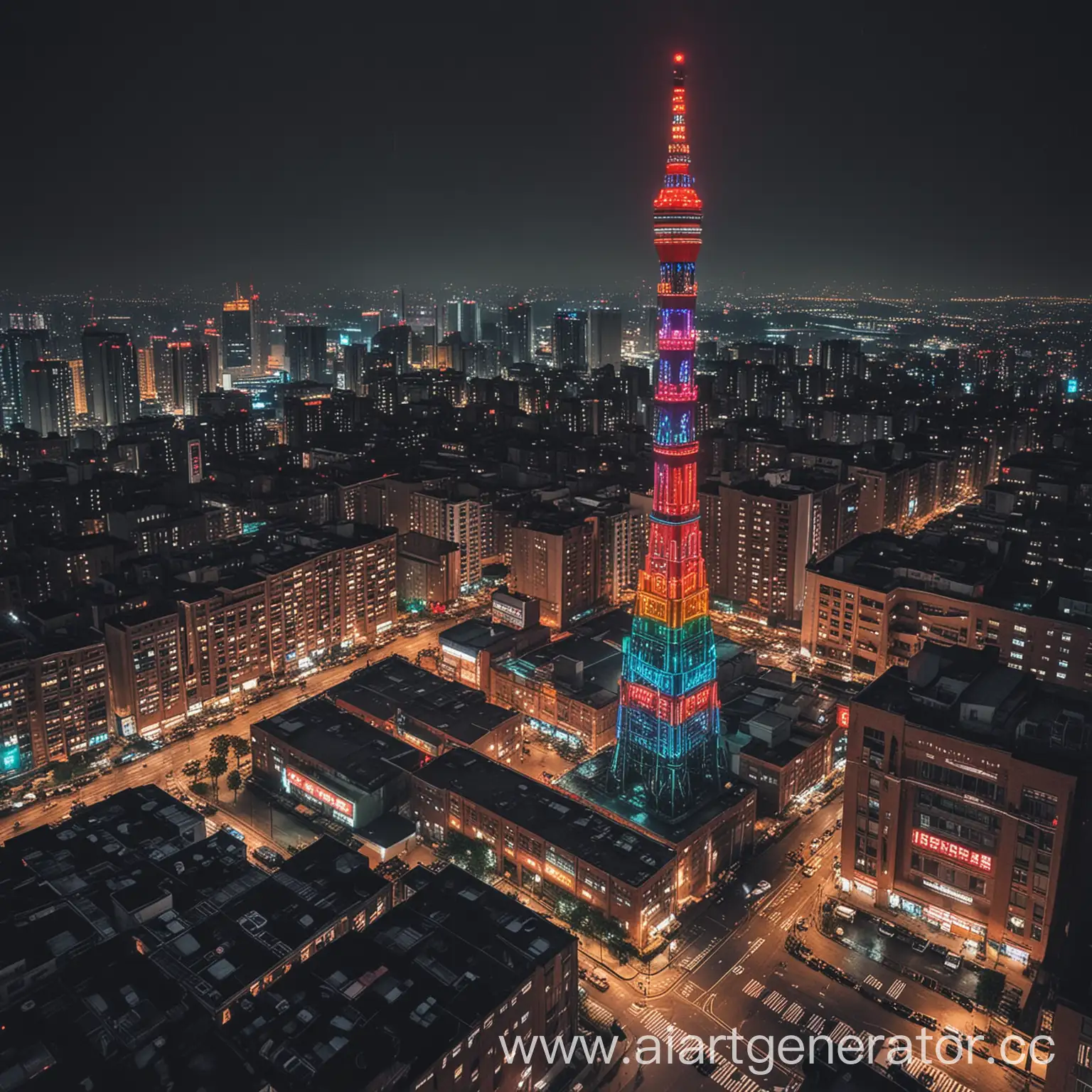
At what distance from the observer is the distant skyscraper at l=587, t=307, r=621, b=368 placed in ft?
410

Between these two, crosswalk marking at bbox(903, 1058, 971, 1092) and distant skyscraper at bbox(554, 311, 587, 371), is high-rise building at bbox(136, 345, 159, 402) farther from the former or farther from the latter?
crosswalk marking at bbox(903, 1058, 971, 1092)

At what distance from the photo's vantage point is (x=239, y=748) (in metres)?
33.5

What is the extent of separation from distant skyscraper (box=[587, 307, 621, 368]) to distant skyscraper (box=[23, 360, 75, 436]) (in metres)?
66.4

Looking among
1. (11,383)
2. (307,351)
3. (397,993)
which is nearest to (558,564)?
Result: (397,993)

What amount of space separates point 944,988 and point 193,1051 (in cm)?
1749

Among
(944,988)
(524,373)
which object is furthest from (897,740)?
(524,373)

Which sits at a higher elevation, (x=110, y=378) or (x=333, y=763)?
(x=110, y=378)

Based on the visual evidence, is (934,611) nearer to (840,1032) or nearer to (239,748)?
(840,1032)

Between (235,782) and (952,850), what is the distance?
2307 cm

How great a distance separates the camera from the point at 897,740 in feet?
80.1

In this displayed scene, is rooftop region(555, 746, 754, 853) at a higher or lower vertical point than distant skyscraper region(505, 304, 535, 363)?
lower

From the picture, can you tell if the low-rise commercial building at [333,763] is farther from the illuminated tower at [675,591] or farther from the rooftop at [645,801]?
the illuminated tower at [675,591]

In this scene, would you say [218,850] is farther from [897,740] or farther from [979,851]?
[979,851]

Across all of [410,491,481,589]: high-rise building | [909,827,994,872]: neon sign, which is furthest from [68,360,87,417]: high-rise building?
[909,827,994,872]: neon sign
